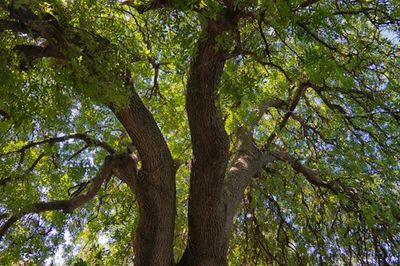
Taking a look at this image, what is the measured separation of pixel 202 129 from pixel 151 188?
2.46 ft

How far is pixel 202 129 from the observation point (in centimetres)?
416

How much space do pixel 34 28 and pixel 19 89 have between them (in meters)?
0.48

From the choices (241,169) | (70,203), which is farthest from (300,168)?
(70,203)

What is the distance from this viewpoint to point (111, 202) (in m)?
6.73

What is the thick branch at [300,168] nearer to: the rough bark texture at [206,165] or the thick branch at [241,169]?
the thick branch at [241,169]


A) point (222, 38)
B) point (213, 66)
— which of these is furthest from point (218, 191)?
point (222, 38)

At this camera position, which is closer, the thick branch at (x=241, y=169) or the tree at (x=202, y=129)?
the tree at (x=202, y=129)

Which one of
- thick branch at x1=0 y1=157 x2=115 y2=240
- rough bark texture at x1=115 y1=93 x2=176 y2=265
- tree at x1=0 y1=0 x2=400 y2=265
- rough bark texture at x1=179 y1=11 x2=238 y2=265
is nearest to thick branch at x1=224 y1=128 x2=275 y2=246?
tree at x1=0 y1=0 x2=400 y2=265

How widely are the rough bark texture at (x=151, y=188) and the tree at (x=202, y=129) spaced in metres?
0.01

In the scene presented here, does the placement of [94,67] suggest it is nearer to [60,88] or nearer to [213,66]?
[60,88]

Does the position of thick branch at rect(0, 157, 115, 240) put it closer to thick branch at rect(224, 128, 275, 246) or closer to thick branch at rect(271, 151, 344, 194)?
thick branch at rect(224, 128, 275, 246)

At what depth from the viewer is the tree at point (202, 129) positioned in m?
3.12

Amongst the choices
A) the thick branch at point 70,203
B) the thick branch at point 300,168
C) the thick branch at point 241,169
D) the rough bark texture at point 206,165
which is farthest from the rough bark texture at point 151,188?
the thick branch at point 300,168

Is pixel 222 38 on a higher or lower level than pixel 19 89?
higher
